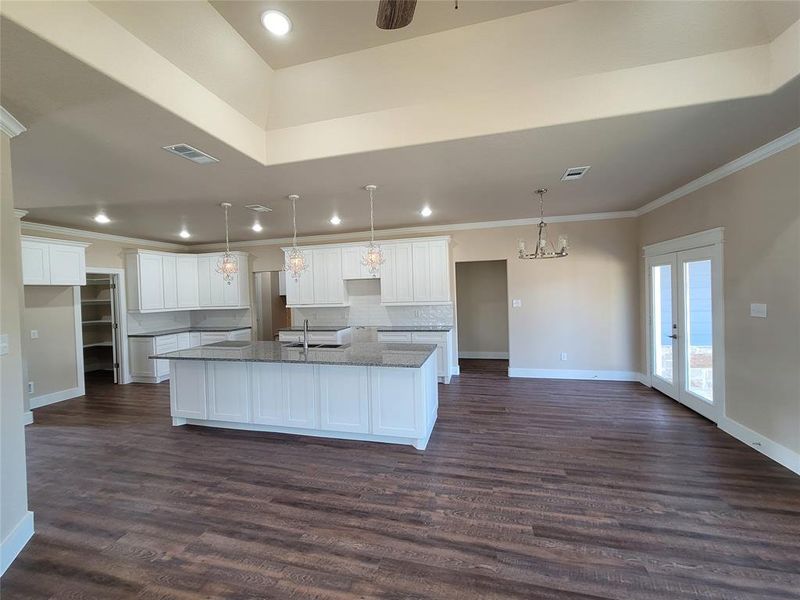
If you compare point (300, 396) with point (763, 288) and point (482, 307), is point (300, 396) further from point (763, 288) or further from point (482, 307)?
point (482, 307)

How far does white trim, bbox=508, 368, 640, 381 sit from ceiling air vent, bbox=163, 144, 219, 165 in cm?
524

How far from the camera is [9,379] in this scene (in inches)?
78.4

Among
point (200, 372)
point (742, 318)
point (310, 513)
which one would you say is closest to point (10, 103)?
point (200, 372)

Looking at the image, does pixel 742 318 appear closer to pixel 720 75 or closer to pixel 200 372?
pixel 720 75

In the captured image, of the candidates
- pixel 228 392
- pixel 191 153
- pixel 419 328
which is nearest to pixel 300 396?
pixel 228 392

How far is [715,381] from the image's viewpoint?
144 inches

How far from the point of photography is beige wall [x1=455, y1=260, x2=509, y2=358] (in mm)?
7332

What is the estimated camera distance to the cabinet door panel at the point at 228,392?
380 cm

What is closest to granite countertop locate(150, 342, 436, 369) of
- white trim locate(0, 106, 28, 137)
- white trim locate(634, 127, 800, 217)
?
white trim locate(0, 106, 28, 137)

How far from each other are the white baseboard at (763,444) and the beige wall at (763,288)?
0.16 feet

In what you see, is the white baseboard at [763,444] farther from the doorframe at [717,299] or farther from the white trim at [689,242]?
the white trim at [689,242]

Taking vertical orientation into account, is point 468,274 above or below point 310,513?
above

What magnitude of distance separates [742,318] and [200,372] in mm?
5676

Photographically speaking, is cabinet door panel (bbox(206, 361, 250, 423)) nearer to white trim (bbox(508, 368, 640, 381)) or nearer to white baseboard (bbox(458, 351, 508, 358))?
white trim (bbox(508, 368, 640, 381))
